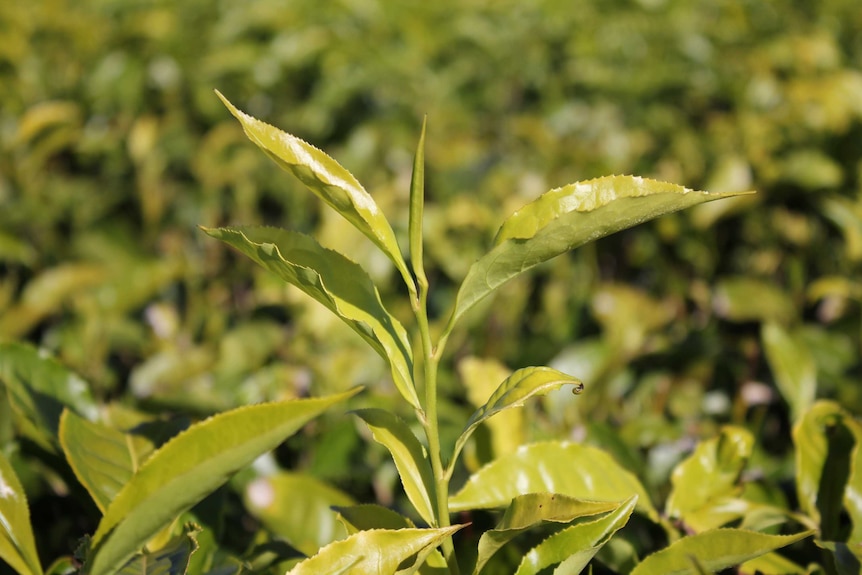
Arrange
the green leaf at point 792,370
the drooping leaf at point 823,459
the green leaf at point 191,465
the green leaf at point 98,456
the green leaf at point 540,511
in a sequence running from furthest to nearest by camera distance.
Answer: the green leaf at point 792,370, the drooping leaf at point 823,459, the green leaf at point 98,456, the green leaf at point 540,511, the green leaf at point 191,465

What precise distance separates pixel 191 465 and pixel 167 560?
157 mm

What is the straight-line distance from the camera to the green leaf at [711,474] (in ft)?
3.70

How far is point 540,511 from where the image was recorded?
0.85m

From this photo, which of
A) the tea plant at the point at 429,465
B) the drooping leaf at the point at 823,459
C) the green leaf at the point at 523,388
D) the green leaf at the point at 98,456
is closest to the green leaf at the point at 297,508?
the tea plant at the point at 429,465

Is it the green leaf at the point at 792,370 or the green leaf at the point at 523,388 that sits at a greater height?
the green leaf at the point at 523,388

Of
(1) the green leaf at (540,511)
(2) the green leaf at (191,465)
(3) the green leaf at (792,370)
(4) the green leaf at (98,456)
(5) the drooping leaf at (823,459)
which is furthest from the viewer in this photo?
(3) the green leaf at (792,370)

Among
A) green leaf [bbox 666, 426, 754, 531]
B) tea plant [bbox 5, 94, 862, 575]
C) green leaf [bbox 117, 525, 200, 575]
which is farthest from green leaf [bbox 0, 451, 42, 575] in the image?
green leaf [bbox 666, 426, 754, 531]

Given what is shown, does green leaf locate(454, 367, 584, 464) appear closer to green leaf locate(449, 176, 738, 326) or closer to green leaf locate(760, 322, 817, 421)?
green leaf locate(449, 176, 738, 326)

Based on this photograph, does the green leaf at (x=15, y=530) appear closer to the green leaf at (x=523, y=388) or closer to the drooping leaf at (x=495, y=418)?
the green leaf at (x=523, y=388)

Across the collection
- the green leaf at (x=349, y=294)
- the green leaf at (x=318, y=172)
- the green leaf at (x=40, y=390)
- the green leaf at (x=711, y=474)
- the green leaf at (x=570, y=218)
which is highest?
the green leaf at (x=318, y=172)

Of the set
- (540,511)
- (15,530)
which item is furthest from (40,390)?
(540,511)

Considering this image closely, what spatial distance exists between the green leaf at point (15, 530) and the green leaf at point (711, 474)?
73 cm

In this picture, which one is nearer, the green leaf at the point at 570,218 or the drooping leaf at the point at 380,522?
the green leaf at the point at 570,218

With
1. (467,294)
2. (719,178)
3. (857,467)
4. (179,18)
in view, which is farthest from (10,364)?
(179,18)
